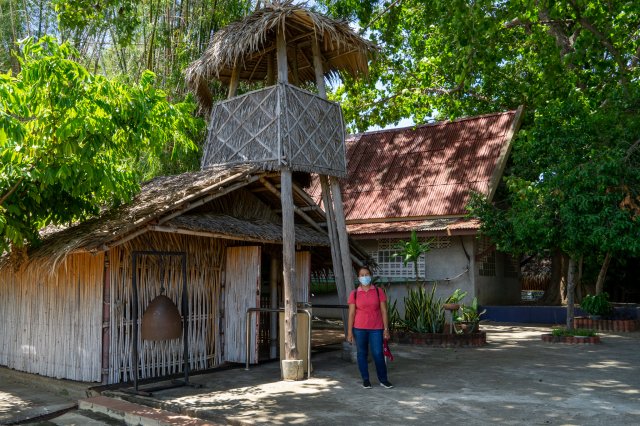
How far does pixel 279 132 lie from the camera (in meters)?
9.18

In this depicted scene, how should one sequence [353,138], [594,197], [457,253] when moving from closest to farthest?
[594,197], [457,253], [353,138]

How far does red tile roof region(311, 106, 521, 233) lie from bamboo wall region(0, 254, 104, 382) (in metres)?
9.50

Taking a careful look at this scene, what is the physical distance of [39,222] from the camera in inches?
342

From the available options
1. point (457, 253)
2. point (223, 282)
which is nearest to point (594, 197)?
point (457, 253)


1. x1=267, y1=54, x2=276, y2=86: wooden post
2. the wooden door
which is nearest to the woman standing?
the wooden door

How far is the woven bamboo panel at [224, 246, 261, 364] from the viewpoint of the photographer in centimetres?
966

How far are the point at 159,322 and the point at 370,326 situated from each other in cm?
276

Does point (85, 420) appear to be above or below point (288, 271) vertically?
below

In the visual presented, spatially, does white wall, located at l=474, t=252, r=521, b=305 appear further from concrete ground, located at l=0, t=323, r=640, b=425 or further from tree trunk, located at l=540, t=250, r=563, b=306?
concrete ground, located at l=0, t=323, r=640, b=425

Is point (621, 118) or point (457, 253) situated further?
point (457, 253)

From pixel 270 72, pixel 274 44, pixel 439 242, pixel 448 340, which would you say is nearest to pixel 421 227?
pixel 439 242

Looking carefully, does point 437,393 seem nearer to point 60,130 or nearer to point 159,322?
point 159,322

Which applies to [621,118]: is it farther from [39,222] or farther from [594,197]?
[39,222]

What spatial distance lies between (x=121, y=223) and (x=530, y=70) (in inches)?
639
